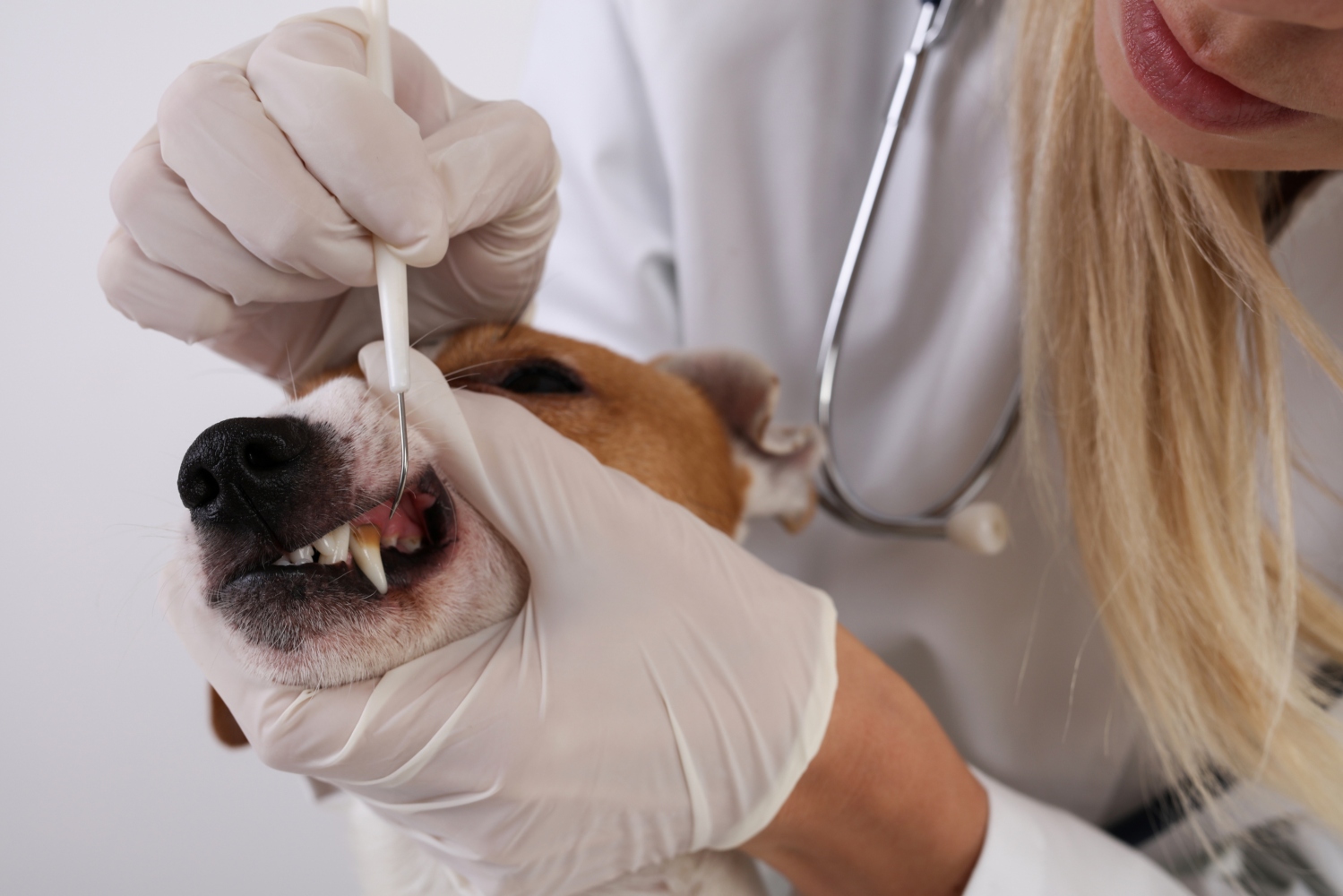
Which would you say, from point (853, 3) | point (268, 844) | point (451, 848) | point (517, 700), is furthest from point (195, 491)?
point (853, 3)

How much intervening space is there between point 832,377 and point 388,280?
35.6 inches

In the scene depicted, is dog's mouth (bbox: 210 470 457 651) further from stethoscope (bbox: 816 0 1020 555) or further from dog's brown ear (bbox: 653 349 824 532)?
stethoscope (bbox: 816 0 1020 555)

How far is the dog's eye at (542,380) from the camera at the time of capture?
1286 mm

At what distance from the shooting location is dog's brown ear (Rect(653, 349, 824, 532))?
1508 millimetres

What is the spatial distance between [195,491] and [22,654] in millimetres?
931

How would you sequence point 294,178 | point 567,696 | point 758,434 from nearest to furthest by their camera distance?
1. point 294,178
2. point 567,696
3. point 758,434

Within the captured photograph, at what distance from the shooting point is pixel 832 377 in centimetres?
157

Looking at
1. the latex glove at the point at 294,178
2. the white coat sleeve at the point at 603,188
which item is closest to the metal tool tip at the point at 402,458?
the latex glove at the point at 294,178

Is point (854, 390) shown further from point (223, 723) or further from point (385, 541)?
point (223, 723)

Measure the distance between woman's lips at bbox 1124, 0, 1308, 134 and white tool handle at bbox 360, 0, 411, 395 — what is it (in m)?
0.88

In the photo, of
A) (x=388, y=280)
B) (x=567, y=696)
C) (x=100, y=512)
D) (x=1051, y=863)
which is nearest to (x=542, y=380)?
(x=388, y=280)

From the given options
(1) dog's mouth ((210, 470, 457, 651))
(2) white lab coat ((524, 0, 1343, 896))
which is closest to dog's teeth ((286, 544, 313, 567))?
(1) dog's mouth ((210, 470, 457, 651))

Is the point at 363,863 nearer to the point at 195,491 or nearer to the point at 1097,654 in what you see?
the point at 195,491

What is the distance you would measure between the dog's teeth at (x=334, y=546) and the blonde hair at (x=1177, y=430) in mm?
1092
